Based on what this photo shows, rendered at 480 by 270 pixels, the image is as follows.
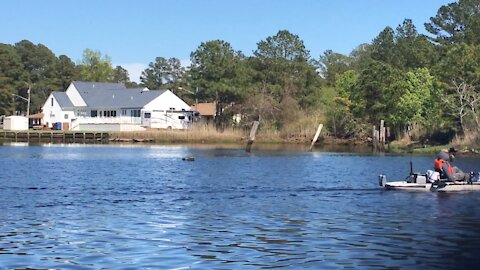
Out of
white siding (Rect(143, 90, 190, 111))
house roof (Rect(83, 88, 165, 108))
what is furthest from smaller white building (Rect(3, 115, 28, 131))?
white siding (Rect(143, 90, 190, 111))

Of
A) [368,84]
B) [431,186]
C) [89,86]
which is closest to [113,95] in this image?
[89,86]

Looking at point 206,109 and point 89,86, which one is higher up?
point 89,86

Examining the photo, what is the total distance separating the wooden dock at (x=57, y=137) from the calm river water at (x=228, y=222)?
192ft

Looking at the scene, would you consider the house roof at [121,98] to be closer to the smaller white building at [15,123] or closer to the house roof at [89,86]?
the house roof at [89,86]

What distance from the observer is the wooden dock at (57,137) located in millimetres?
101688

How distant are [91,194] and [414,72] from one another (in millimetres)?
63816

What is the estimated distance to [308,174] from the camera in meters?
44.5

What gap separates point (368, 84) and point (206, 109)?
49746 mm

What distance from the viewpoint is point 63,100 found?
413 ft

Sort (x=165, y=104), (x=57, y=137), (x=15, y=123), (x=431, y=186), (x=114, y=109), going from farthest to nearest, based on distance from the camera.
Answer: (x=15, y=123), (x=114, y=109), (x=165, y=104), (x=57, y=137), (x=431, y=186)

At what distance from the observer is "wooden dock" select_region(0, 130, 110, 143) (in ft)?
334

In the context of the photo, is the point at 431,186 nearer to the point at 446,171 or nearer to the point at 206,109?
the point at 446,171

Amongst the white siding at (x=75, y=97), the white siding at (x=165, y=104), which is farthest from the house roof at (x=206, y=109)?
the white siding at (x=75, y=97)

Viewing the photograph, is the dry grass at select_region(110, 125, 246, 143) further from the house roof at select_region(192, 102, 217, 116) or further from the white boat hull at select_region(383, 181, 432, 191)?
the white boat hull at select_region(383, 181, 432, 191)
